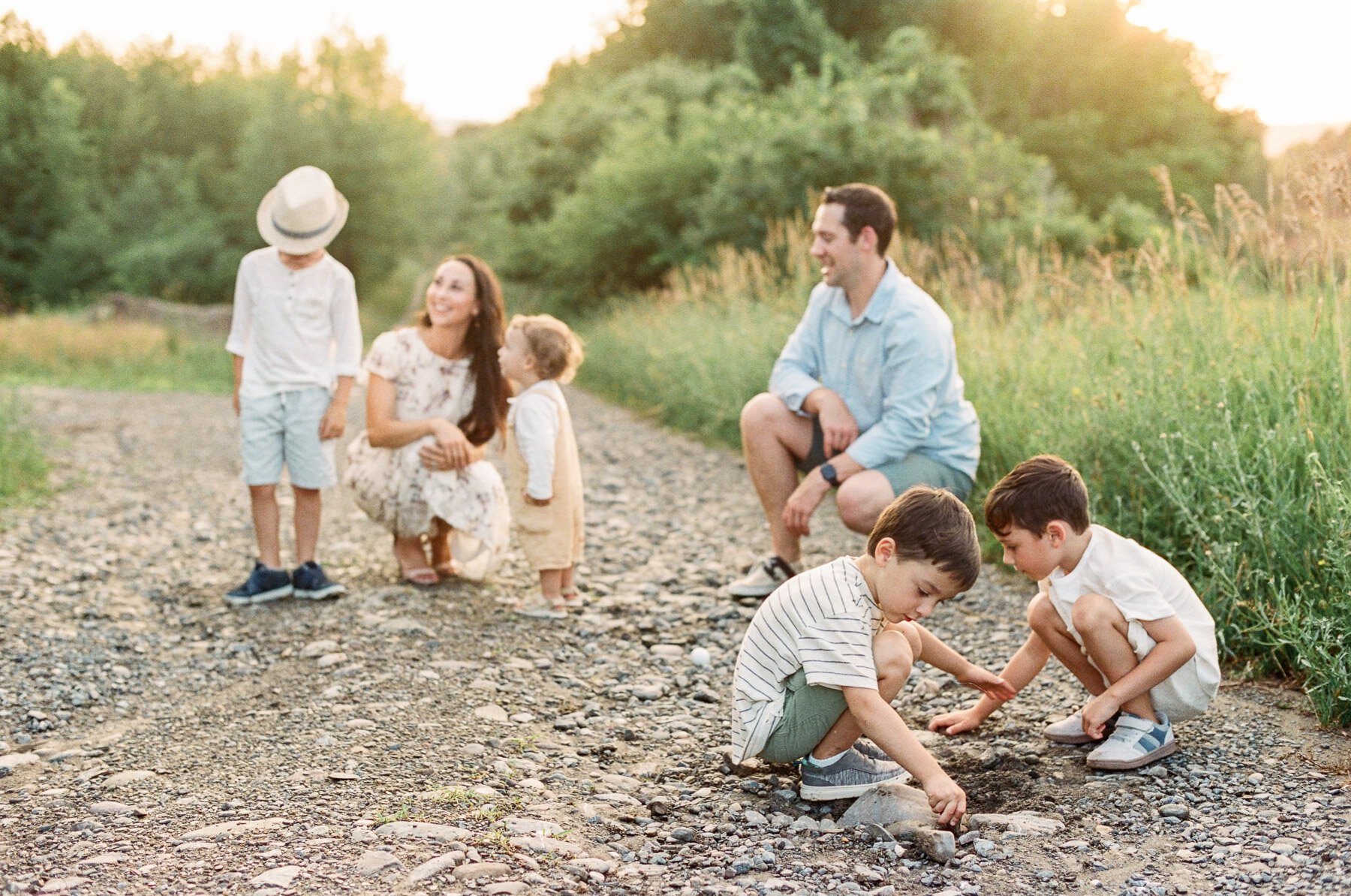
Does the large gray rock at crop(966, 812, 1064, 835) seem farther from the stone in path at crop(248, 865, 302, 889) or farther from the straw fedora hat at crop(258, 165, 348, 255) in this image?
the straw fedora hat at crop(258, 165, 348, 255)

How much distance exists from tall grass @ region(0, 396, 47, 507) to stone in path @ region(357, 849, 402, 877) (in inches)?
221

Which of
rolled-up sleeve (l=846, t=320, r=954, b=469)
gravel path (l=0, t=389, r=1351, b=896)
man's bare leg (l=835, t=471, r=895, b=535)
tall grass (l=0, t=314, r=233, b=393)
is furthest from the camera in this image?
tall grass (l=0, t=314, r=233, b=393)

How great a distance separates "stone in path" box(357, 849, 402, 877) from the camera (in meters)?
2.66

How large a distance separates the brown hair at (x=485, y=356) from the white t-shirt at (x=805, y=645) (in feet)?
7.99

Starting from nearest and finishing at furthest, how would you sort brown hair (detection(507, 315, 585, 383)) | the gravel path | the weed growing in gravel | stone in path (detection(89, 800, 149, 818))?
the gravel path, the weed growing in gravel, stone in path (detection(89, 800, 149, 818)), brown hair (detection(507, 315, 585, 383))

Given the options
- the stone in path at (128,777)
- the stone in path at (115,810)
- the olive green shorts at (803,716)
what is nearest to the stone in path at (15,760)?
the stone in path at (128,777)

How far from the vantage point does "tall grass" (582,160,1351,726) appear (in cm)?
392

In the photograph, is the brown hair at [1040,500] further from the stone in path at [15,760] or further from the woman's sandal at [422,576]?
the woman's sandal at [422,576]

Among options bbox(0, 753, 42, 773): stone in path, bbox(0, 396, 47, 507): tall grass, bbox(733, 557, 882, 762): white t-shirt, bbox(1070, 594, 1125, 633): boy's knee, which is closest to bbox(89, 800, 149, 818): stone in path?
bbox(0, 753, 42, 773): stone in path

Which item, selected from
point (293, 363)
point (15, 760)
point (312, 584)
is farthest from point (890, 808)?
point (293, 363)

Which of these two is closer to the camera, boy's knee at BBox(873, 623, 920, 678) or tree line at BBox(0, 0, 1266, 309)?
boy's knee at BBox(873, 623, 920, 678)

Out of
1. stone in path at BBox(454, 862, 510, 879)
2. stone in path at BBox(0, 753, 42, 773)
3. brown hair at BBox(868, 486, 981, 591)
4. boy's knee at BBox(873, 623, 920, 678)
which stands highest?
brown hair at BBox(868, 486, 981, 591)

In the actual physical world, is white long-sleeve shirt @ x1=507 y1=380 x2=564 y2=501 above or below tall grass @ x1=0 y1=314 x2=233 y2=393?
above

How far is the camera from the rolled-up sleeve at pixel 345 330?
17.5 feet
